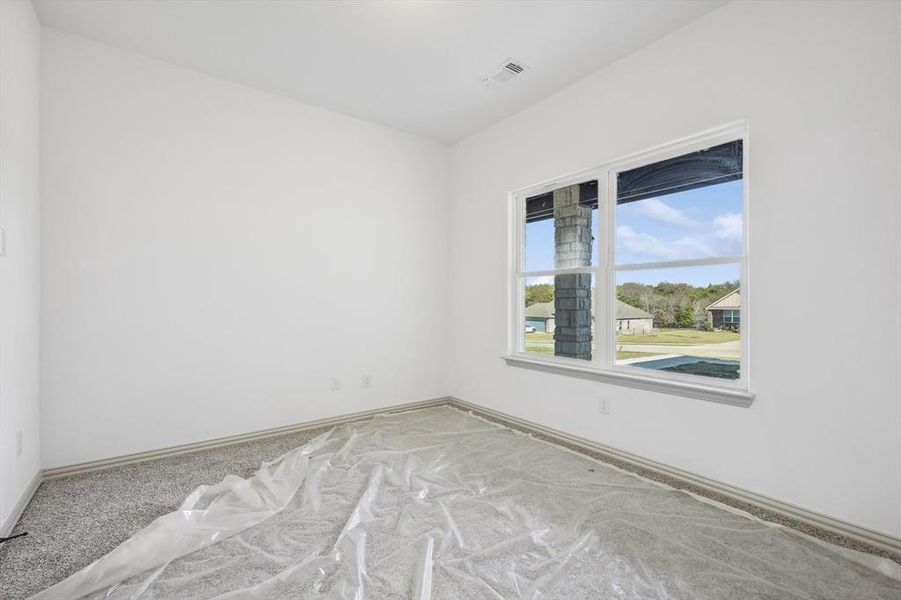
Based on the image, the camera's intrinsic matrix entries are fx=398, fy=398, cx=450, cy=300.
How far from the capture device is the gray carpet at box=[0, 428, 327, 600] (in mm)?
1711

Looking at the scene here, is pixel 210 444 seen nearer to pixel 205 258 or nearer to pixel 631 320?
pixel 205 258

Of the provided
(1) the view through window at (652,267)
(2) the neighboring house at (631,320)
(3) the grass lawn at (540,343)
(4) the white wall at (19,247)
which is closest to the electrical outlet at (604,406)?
(1) the view through window at (652,267)

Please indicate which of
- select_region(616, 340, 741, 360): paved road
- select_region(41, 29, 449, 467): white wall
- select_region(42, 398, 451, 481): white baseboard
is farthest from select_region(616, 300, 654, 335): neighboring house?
select_region(42, 398, 451, 481): white baseboard

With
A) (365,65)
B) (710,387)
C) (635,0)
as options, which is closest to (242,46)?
(365,65)

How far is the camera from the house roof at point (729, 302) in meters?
2.45

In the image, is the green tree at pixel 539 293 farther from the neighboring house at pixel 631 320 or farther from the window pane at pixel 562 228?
the neighboring house at pixel 631 320

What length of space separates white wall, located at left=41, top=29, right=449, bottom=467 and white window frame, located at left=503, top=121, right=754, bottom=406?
3.85 ft

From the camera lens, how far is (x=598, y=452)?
3.00 metres

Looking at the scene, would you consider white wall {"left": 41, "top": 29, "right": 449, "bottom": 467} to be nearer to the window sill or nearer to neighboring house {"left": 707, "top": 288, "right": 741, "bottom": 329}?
the window sill

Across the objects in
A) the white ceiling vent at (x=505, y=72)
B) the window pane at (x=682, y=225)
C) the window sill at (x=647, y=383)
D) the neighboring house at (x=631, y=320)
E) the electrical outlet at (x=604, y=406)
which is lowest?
the electrical outlet at (x=604, y=406)

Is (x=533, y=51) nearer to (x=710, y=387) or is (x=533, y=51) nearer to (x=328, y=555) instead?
(x=710, y=387)

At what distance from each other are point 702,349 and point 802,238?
0.85m

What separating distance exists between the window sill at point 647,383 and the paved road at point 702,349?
21cm

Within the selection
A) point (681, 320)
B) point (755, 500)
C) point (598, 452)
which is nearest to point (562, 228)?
point (681, 320)
